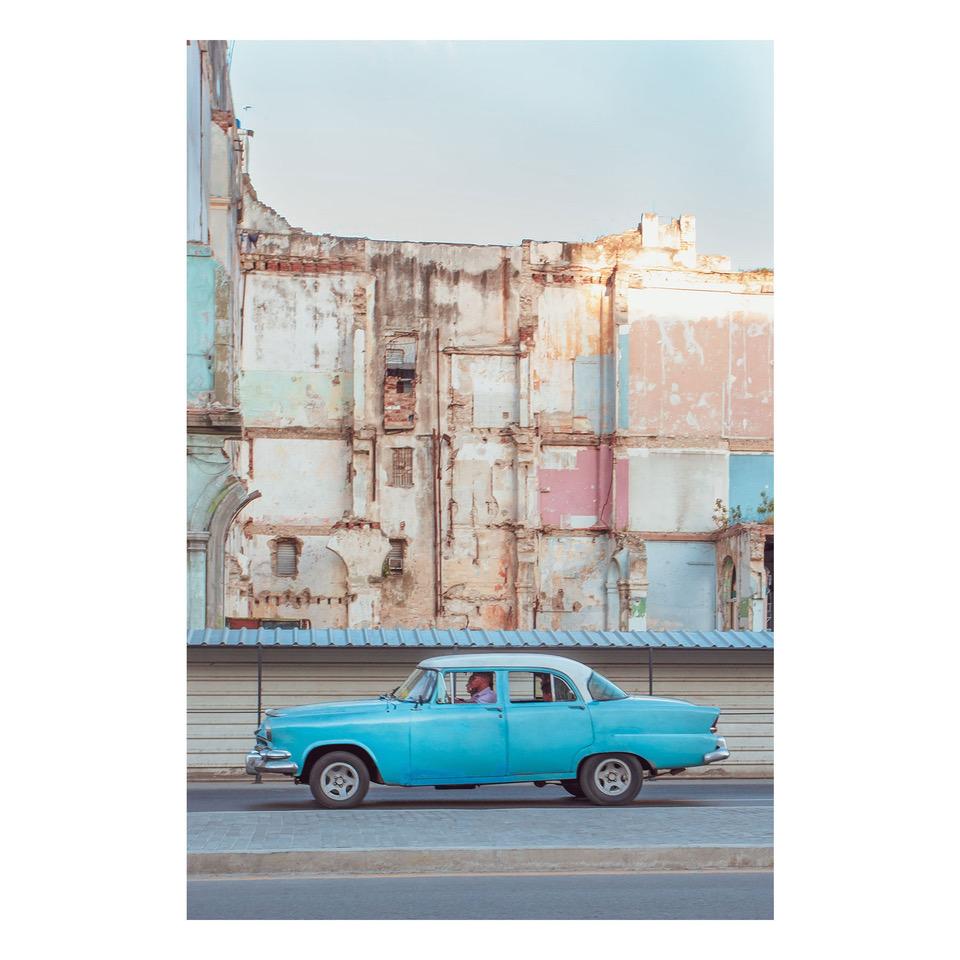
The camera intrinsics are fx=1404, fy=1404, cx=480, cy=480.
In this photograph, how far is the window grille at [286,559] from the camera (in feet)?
111

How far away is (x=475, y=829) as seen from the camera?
395 inches

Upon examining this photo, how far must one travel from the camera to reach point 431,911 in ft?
24.2

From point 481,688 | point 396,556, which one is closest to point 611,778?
point 481,688

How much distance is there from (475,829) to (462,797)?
4.12 m

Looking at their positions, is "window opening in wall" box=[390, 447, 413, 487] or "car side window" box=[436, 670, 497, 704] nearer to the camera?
"car side window" box=[436, 670, 497, 704]

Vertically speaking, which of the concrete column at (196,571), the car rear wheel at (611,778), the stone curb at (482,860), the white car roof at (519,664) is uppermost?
the concrete column at (196,571)

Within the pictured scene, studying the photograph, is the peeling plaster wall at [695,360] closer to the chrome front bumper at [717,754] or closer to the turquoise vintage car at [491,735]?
the chrome front bumper at [717,754]

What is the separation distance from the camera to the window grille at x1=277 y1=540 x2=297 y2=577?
33688mm

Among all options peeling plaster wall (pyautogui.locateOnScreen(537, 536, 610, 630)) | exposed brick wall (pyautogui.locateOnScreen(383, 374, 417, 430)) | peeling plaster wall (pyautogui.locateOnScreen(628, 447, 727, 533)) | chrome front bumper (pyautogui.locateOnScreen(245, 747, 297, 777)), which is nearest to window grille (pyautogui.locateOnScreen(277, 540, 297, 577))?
exposed brick wall (pyautogui.locateOnScreen(383, 374, 417, 430))

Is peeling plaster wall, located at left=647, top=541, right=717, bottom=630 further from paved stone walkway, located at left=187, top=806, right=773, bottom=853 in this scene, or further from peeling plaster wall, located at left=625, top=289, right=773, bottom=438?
paved stone walkway, located at left=187, top=806, right=773, bottom=853

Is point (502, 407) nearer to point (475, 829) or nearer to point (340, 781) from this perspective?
point (340, 781)

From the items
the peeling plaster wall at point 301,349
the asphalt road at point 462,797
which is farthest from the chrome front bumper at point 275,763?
the peeling plaster wall at point 301,349

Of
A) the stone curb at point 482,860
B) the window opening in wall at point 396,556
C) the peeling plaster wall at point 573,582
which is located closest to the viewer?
the stone curb at point 482,860
